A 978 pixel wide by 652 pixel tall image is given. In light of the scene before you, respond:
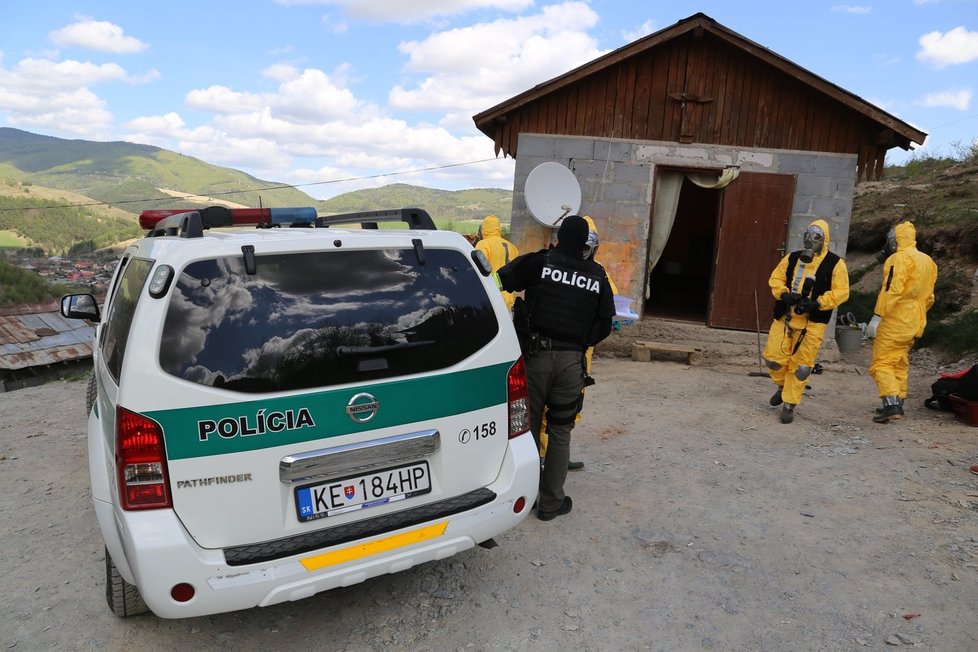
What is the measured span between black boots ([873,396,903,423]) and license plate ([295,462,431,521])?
548 cm

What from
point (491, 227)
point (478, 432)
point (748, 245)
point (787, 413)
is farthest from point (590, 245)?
point (748, 245)

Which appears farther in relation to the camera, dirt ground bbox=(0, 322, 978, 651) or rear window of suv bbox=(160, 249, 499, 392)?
dirt ground bbox=(0, 322, 978, 651)

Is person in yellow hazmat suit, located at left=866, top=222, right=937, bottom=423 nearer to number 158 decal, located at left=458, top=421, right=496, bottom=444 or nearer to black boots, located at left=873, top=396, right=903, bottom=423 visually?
black boots, located at left=873, top=396, right=903, bottom=423

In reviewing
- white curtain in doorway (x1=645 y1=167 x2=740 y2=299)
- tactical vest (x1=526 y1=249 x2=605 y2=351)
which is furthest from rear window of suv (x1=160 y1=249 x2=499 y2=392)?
white curtain in doorway (x1=645 y1=167 x2=740 y2=299)

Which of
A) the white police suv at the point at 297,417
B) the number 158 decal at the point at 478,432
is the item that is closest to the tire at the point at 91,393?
the white police suv at the point at 297,417

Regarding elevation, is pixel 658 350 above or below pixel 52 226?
above

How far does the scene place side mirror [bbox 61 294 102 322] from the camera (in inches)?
156

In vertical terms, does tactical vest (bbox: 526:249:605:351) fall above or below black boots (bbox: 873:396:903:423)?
above

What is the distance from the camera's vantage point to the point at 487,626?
282 centimetres

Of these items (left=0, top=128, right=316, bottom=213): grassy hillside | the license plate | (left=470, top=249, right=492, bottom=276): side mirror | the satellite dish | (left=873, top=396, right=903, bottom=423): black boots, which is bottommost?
(left=873, top=396, right=903, bottom=423): black boots

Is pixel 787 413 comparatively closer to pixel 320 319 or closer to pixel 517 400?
pixel 517 400

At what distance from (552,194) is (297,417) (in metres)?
6.96

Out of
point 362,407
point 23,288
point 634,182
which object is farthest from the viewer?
point 23,288

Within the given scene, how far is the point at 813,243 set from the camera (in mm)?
5918
